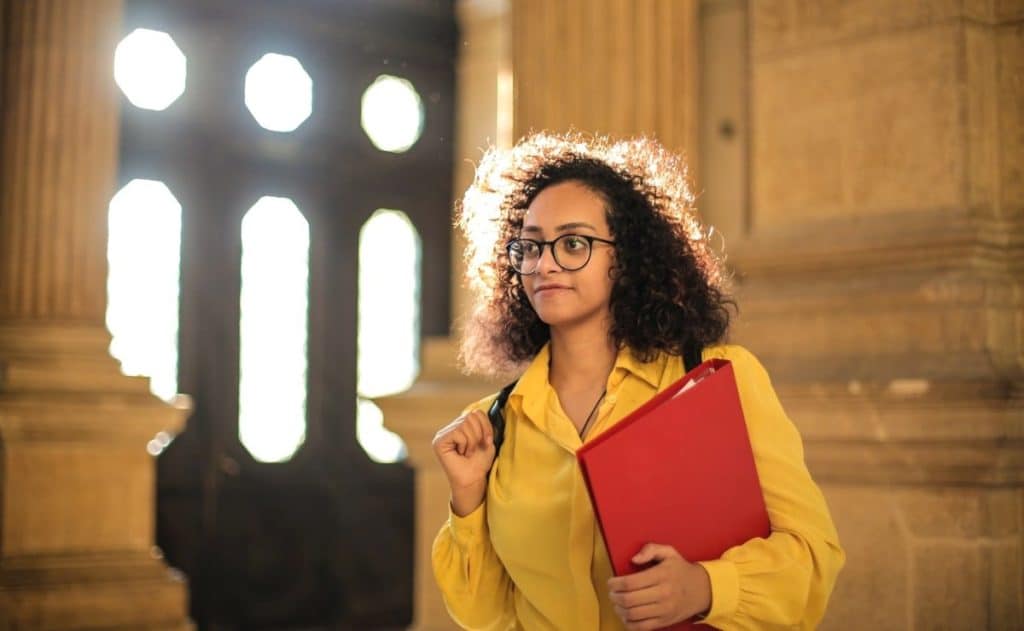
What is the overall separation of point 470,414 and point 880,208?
5.81 feet

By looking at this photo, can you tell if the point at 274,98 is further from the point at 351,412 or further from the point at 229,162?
the point at 351,412

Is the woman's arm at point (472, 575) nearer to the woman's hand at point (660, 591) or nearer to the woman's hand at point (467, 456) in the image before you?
the woman's hand at point (467, 456)

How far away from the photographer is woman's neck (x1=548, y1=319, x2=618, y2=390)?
228 centimetres

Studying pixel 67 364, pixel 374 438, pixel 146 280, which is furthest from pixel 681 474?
pixel 374 438

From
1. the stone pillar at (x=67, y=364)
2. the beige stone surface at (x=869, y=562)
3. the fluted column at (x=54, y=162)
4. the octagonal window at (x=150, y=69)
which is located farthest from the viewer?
the octagonal window at (x=150, y=69)

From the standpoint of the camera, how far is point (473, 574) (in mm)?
2254

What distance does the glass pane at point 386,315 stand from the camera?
9.31 meters

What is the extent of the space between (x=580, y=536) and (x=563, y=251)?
1.55 ft

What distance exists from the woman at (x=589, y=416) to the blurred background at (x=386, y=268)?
83 centimetres

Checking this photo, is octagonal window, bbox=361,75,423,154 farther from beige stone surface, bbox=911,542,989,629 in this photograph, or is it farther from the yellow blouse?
the yellow blouse

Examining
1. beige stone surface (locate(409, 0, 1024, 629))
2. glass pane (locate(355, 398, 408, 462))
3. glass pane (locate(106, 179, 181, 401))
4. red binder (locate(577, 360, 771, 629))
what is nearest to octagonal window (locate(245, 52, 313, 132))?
glass pane (locate(106, 179, 181, 401))

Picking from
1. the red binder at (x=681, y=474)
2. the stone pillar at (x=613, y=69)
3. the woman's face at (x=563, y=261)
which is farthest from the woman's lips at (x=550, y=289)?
the stone pillar at (x=613, y=69)

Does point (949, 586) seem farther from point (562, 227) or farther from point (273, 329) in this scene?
point (273, 329)

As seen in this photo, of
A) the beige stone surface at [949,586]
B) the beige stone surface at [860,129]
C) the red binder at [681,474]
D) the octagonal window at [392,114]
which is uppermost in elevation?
the octagonal window at [392,114]
